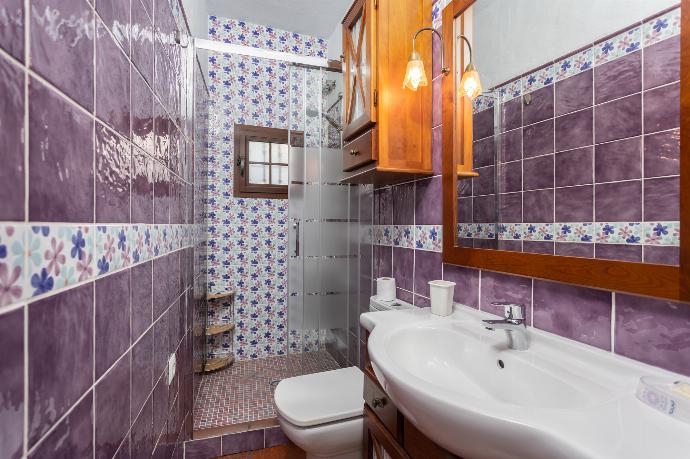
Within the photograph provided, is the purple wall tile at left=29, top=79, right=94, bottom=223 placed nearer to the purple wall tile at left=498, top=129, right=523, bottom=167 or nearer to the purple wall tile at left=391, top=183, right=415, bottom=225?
the purple wall tile at left=498, top=129, right=523, bottom=167

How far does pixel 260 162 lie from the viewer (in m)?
2.87

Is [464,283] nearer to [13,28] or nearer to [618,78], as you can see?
[618,78]

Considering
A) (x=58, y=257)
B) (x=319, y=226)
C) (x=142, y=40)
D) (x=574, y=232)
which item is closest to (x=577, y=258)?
(x=574, y=232)

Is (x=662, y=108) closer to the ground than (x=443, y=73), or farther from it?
closer to the ground

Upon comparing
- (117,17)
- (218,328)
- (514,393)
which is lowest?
(218,328)

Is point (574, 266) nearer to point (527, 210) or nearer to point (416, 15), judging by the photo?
point (527, 210)

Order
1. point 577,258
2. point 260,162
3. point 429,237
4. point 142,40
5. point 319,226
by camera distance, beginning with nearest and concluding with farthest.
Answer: point 577,258, point 142,40, point 429,237, point 319,226, point 260,162

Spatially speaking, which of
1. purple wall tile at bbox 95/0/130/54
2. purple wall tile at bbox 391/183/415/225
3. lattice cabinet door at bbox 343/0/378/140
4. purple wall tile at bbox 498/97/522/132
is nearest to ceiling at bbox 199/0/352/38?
lattice cabinet door at bbox 343/0/378/140

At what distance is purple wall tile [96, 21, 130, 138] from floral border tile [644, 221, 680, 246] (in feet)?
3.71

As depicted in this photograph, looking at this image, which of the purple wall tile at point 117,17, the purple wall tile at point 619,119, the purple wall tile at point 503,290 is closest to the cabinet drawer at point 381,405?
the purple wall tile at point 503,290

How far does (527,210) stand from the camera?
3.19ft

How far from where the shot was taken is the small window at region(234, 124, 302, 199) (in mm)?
2785

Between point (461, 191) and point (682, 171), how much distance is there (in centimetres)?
63

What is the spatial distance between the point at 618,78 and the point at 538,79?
0.22m
